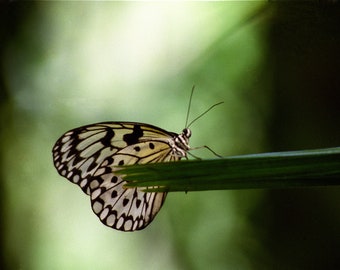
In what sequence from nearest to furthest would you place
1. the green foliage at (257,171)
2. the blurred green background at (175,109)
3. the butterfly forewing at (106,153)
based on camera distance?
the green foliage at (257,171)
the butterfly forewing at (106,153)
the blurred green background at (175,109)

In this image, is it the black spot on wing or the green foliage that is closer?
the green foliage

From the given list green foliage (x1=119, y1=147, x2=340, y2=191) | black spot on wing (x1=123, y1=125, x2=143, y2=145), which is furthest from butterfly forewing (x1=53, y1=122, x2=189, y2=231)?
green foliage (x1=119, y1=147, x2=340, y2=191)

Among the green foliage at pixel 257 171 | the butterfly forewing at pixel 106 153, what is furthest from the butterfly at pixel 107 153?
the green foliage at pixel 257 171

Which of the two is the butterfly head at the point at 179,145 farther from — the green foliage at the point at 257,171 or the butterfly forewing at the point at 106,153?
the green foliage at the point at 257,171

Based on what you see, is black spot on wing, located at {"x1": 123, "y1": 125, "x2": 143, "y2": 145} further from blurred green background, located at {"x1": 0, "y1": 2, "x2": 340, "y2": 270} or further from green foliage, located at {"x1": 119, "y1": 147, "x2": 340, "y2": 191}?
green foliage, located at {"x1": 119, "y1": 147, "x2": 340, "y2": 191}

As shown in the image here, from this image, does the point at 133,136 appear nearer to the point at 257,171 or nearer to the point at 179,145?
the point at 179,145

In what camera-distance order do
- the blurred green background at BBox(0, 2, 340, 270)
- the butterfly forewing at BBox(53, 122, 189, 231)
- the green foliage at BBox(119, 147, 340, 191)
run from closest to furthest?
the green foliage at BBox(119, 147, 340, 191)
the butterfly forewing at BBox(53, 122, 189, 231)
the blurred green background at BBox(0, 2, 340, 270)

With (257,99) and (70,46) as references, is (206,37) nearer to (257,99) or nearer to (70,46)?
(257,99)
